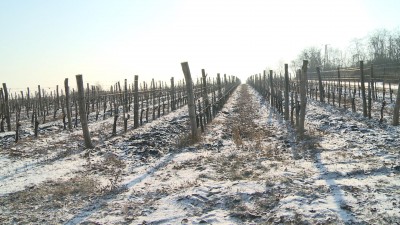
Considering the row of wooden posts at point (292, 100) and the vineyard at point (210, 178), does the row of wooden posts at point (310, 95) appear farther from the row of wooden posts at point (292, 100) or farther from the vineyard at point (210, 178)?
the vineyard at point (210, 178)

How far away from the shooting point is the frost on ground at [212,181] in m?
4.14

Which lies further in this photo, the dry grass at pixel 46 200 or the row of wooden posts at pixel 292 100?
the row of wooden posts at pixel 292 100

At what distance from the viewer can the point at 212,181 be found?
214 inches

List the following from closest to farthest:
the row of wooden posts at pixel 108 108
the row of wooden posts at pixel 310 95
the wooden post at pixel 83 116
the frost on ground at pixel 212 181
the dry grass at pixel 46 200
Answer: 1. the frost on ground at pixel 212 181
2. the dry grass at pixel 46 200
3. the wooden post at pixel 83 116
4. the row of wooden posts at pixel 310 95
5. the row of wooden posts at pixel 108 108

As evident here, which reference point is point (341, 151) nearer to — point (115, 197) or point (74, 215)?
point (115, 197)

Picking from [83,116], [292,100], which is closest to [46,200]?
[83,116]

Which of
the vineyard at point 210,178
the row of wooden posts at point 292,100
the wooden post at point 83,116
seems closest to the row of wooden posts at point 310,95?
the row of wooden posts at point 292,100

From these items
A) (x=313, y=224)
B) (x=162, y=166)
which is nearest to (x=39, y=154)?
(x=162, y=166)

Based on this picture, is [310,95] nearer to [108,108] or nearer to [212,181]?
[108,108]

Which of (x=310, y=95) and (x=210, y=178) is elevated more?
(x=310, y=95)

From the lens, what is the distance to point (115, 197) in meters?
4.99

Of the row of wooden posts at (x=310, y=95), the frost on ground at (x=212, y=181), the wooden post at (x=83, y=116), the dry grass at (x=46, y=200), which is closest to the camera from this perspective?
the frost on ground at (x=212, y=181)

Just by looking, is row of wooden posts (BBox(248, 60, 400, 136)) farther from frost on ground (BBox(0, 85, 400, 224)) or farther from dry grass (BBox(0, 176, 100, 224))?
dry grass (BBox(0, 176, 100, 224))

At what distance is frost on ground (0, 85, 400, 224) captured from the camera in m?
4.14
